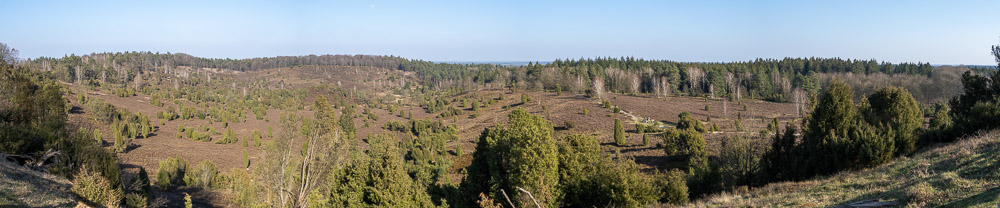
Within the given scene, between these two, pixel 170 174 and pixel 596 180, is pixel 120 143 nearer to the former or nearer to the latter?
pixel 170 174

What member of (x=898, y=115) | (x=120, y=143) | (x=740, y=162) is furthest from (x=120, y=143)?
(x=898, y=115)

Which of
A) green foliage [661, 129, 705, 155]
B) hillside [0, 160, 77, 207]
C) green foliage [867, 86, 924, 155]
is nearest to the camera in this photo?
hillside [0, 160, 77, 207]

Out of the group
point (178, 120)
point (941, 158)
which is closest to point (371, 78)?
point (178, 120)

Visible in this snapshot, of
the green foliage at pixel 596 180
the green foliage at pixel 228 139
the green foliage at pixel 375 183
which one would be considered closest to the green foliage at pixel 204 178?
the green foliage at pixel 375 183

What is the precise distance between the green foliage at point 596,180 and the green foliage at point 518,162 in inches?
38.2

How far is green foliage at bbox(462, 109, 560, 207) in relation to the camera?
20484mm

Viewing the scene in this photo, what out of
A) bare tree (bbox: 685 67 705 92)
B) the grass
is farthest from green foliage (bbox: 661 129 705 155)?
bare tree (bbox: 685 67 705 92)

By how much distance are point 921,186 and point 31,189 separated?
Answer: 26526 millimetres

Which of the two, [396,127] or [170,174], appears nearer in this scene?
[170,174]

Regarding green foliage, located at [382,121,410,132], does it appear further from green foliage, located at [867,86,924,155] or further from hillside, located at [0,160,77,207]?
green foliage, located at [867,86,924,155]

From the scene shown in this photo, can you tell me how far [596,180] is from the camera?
2186 centimetres

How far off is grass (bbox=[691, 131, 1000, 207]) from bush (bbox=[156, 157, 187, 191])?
33586 millimetres

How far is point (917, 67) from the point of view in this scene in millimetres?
113188

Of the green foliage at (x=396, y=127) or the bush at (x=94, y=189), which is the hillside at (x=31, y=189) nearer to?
the bush at (x=94, y=189)
